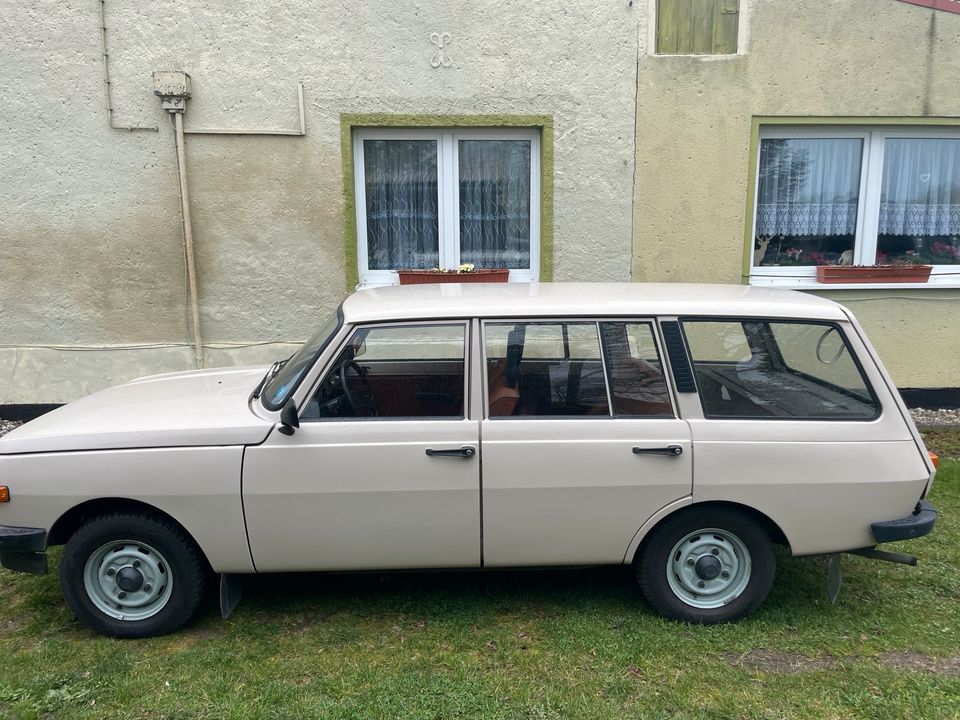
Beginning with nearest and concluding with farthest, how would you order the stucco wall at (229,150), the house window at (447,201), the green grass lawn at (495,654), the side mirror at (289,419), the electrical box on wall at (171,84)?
1. the green grass lawn at (495,654)
2. the side mirror at (289,419)
3. the electrical box on wall at (171,84)
4. the stucco wall at (229,150)
5. the house window at (447,201)

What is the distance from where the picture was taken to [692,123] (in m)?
7.03

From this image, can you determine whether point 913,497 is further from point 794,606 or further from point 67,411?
point 67,411

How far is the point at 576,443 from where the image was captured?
337cm

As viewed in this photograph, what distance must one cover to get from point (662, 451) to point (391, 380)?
1.36m

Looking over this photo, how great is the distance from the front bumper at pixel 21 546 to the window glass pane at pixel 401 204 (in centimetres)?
445

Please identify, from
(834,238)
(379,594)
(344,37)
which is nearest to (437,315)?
(379,594)

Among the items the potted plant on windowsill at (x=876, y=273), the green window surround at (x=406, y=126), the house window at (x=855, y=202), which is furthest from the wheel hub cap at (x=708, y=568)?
the potted plant on windowsill at (x=876, y=273)

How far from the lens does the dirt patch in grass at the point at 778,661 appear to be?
10.7 ft

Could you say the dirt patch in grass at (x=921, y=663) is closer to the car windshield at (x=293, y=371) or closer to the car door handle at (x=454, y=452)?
the car door handle at (x=454, y=452)

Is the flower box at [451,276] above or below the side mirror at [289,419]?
above

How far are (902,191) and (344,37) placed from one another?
5.84 metres

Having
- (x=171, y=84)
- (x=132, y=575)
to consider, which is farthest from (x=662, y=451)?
(x=171, y=84)

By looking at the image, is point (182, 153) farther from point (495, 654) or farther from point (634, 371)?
point (495, 654)

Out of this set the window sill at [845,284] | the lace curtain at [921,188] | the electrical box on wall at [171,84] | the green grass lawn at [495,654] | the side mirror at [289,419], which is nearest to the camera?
the green grass lawn at [495,654]
